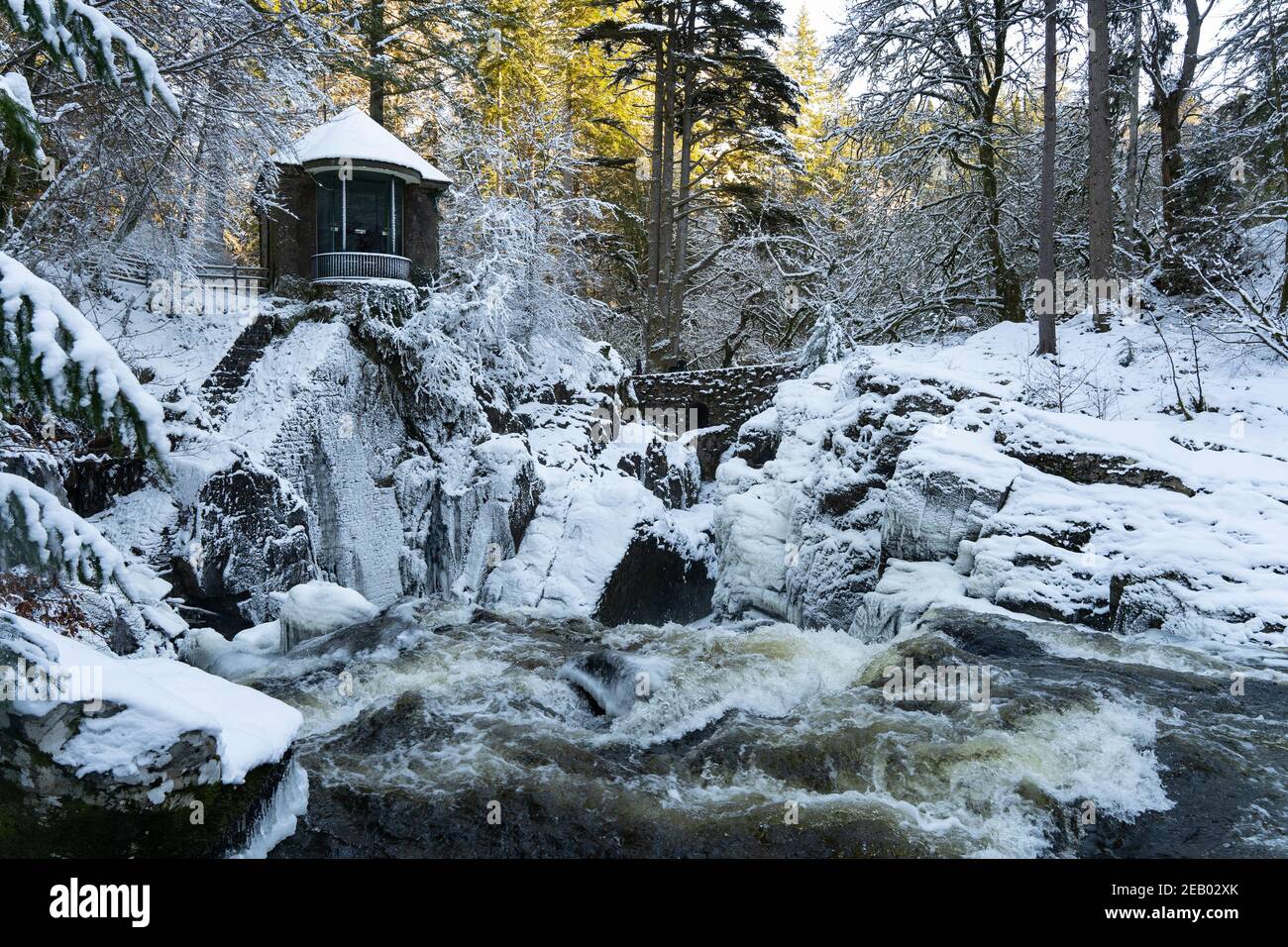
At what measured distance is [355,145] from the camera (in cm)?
1567

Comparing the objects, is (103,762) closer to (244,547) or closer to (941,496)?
(244,547)

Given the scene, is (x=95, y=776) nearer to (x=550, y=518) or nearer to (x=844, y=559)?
(x=844, y=559)

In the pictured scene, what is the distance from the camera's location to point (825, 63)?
17906mm

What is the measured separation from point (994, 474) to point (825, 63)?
506 inches

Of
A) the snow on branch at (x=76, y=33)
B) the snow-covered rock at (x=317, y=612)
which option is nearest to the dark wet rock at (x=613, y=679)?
the snow-covered rock at (x=317, y=612)

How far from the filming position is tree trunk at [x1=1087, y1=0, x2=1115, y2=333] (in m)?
13.1

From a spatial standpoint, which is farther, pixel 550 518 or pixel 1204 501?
pixel 550 518

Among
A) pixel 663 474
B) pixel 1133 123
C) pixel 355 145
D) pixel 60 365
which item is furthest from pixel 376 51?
pixel 60 365

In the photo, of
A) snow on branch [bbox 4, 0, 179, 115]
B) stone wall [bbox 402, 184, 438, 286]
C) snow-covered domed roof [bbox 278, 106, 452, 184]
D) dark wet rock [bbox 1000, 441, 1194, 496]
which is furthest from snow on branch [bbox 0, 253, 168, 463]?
stone wall [bbox 402, 184, 438, 286]

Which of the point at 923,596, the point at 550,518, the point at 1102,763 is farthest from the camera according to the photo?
the point at 550,518

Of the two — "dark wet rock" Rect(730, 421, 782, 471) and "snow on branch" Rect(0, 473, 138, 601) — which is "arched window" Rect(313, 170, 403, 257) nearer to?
"dark wet rock" Rect(730, 421, 782, 471)

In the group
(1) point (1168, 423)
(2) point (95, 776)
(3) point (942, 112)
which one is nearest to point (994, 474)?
(1) point (1168, 423)

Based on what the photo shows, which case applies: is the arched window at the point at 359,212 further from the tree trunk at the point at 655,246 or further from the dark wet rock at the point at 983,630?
the dark wet rock at the point at 983,630

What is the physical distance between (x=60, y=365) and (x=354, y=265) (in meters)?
13.8
